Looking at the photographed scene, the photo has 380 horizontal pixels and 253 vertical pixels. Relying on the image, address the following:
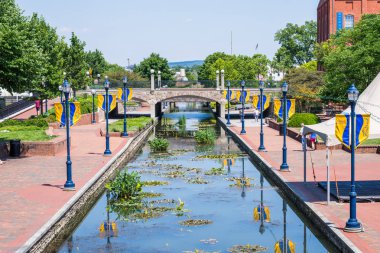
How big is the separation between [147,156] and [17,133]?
882 centimetres

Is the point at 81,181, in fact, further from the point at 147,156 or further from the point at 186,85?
the point at 186,85

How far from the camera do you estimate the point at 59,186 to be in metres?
27.2

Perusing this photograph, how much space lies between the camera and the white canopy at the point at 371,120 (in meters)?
22.3

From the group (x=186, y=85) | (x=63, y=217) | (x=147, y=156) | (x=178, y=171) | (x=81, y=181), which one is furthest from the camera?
(x=186, y=85)

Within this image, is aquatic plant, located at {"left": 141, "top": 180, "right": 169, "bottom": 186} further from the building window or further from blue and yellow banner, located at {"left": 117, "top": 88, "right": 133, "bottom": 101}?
the building window

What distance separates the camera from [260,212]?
78.4 ft

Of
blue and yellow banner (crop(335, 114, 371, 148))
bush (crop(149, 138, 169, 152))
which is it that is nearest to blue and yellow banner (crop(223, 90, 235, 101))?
bush (crop(149, 138, 169, 152))

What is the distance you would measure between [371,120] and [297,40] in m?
123

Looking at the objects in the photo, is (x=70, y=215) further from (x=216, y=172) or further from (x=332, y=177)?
(x=216, y=172)

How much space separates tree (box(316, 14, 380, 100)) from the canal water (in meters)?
16.5

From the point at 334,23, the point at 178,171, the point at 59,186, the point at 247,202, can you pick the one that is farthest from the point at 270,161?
the point at 334,23

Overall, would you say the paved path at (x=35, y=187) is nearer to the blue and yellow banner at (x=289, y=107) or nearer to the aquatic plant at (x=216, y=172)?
the aquatic plant at (x=216, y=172)

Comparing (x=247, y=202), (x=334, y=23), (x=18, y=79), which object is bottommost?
(x=247, y=202)

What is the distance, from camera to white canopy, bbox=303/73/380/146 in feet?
73.3
